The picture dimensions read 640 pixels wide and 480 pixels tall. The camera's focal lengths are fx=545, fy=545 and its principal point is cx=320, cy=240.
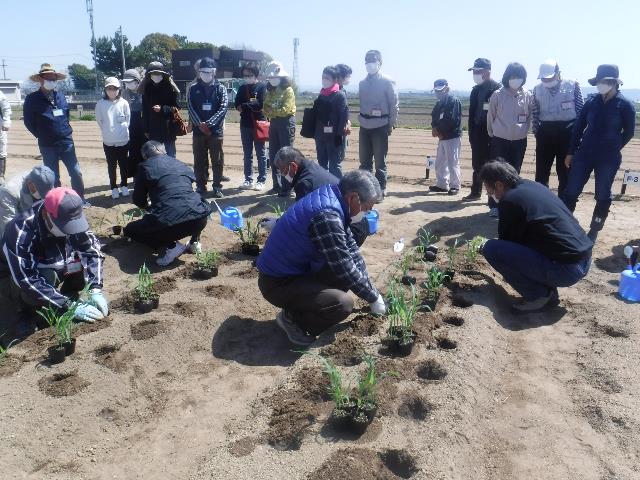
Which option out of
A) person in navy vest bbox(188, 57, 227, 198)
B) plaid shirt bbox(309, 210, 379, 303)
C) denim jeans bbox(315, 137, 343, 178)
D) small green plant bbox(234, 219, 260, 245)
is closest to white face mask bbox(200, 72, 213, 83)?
person in navy vest bbox(188, 57, 227, 198)

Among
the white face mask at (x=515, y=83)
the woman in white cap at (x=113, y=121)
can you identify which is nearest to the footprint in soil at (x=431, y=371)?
the white face mask at (x=515, y=83)

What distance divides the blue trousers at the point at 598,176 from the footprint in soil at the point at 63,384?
4.93 meters

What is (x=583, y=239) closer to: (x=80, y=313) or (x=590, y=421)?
(x=590, y=421)

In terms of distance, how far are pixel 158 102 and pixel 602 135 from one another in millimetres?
5310

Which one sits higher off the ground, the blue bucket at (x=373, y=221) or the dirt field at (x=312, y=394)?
the blue bucket at (x=373, y=221)

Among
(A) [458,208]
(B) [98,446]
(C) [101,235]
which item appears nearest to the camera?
(B) [98,446]

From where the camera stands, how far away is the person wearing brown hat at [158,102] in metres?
7.08

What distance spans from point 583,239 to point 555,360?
1.01 meters

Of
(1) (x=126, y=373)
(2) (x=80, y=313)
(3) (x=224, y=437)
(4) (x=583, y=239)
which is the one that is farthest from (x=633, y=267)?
(2) (x=80, y=313)

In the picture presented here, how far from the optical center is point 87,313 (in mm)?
4020

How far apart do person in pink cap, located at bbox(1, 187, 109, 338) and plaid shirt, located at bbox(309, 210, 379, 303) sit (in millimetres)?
1704

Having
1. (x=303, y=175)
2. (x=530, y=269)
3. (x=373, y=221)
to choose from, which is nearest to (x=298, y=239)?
(x=303, y=175)

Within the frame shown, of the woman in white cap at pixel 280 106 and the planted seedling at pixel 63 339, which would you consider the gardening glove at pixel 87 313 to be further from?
the woman in white cap at pixel 280 106

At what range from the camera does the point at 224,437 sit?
3018 millimetres
